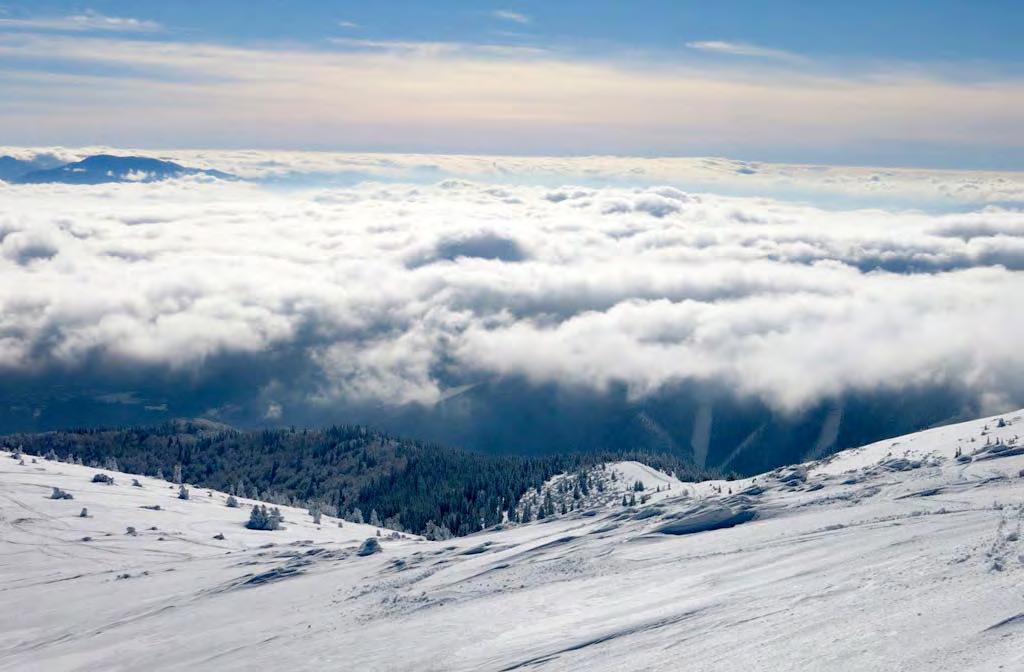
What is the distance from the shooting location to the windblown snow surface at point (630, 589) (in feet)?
128

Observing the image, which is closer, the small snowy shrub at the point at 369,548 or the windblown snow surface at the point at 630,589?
the windblown snow surface at the point at 630,589

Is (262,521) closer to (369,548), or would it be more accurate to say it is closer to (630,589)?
(369,548)

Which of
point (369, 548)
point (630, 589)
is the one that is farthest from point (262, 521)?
point (630, 589)

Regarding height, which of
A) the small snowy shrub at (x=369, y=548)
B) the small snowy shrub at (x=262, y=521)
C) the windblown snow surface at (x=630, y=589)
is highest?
the windblown snow surface at (x=630, y=589)

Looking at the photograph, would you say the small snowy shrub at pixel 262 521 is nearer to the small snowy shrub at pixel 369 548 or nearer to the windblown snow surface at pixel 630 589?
the windblown snow surface at pixel 630 589

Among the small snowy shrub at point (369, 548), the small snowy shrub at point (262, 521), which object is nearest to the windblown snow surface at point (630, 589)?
the small snowy shrub at point (369, 548)

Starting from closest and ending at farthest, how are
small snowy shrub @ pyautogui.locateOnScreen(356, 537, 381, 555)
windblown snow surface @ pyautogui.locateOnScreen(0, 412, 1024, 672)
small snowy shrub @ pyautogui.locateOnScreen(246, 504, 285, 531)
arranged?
1. windblown snow surface @ pyautogui.locateOnScreen(0, 412, 1024, 672)
2. small snowy shrub @ pyautogui.locateOnScreen(356, 537, 381, 555)
3. small snowy shrub @ pyautogui.locateOnScreen(246, 504, 285, 531)

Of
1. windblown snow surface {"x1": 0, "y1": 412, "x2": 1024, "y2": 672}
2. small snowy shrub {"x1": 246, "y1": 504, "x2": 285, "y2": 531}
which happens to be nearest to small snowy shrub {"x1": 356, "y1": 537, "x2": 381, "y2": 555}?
windblown snow surface {"x1": 0, "y1": 412, "x2": 1024, "y2": 672}

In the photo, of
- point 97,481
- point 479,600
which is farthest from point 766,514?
point 97,481

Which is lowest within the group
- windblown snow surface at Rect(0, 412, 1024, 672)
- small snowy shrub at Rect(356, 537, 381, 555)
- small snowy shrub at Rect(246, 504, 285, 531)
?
small snowy shrub at Rect(246, 504, 285, 531)

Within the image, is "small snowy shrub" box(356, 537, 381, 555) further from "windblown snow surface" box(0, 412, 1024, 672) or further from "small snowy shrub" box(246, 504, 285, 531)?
"small snowy shrub" box(246, 504, 285, 531)

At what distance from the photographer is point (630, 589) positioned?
181ft

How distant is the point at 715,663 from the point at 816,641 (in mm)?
4117

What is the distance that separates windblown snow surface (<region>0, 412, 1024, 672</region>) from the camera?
39.1m
